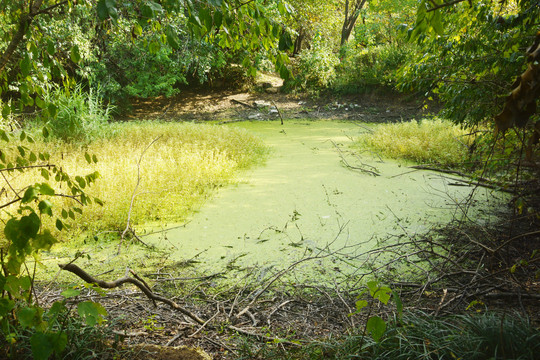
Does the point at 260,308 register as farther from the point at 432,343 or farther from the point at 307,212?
the point at 307,212

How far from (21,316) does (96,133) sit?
522cm

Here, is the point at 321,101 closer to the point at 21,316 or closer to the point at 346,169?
the point at 346,169

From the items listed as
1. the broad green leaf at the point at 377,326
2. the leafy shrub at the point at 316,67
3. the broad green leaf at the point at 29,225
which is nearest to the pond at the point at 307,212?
the broad green leaf at the point at 377,326

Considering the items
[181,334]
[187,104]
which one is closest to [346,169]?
[181,334]

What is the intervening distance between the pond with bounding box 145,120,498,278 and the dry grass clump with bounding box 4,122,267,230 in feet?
0.82

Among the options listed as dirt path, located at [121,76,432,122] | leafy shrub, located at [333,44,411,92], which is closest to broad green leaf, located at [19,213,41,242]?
dirt path, located at [121,76,432,122]

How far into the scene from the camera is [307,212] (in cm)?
342

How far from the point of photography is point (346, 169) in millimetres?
4730

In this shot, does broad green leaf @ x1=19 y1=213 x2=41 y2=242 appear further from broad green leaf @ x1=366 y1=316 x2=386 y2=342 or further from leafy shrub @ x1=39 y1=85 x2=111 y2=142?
leafy shrub @ x1=39 y1=85 x2=111 y2=142

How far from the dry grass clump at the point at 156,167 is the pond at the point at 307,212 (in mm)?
251

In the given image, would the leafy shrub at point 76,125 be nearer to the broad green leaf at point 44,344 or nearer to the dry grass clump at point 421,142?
the dry grass clump at point 421,142

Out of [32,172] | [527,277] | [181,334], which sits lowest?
[527,277]

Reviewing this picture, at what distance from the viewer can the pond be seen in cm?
277

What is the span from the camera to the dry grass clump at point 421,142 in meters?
5.15
